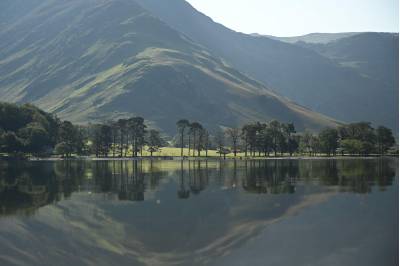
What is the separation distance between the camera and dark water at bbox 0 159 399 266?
3969 centimetres

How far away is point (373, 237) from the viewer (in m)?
46.1

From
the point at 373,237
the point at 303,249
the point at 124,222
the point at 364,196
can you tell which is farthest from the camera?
the point at 364,196

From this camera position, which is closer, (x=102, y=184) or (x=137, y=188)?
(x=137, y=188)

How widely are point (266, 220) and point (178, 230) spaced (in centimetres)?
978

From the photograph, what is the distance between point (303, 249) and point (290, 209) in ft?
61.2

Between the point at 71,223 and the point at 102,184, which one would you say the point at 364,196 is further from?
the point at 102,184

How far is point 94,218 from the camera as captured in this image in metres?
55.8

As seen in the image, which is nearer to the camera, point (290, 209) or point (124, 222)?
point (124, 222)

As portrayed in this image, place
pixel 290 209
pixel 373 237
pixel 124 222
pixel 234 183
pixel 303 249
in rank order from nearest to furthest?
pixel 303 249 < pixel 373 237 < pixel 124 222 < pixel 290 209 < pixel 234 183

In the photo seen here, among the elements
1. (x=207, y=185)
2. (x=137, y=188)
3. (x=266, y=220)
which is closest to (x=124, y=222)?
(x=266, y=220)

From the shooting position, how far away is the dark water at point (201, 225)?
39.7 metres

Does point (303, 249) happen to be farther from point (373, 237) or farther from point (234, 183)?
point (234, 183)

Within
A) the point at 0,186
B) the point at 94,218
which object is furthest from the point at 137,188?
the point at 94,218

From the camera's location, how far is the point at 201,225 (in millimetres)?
51062
